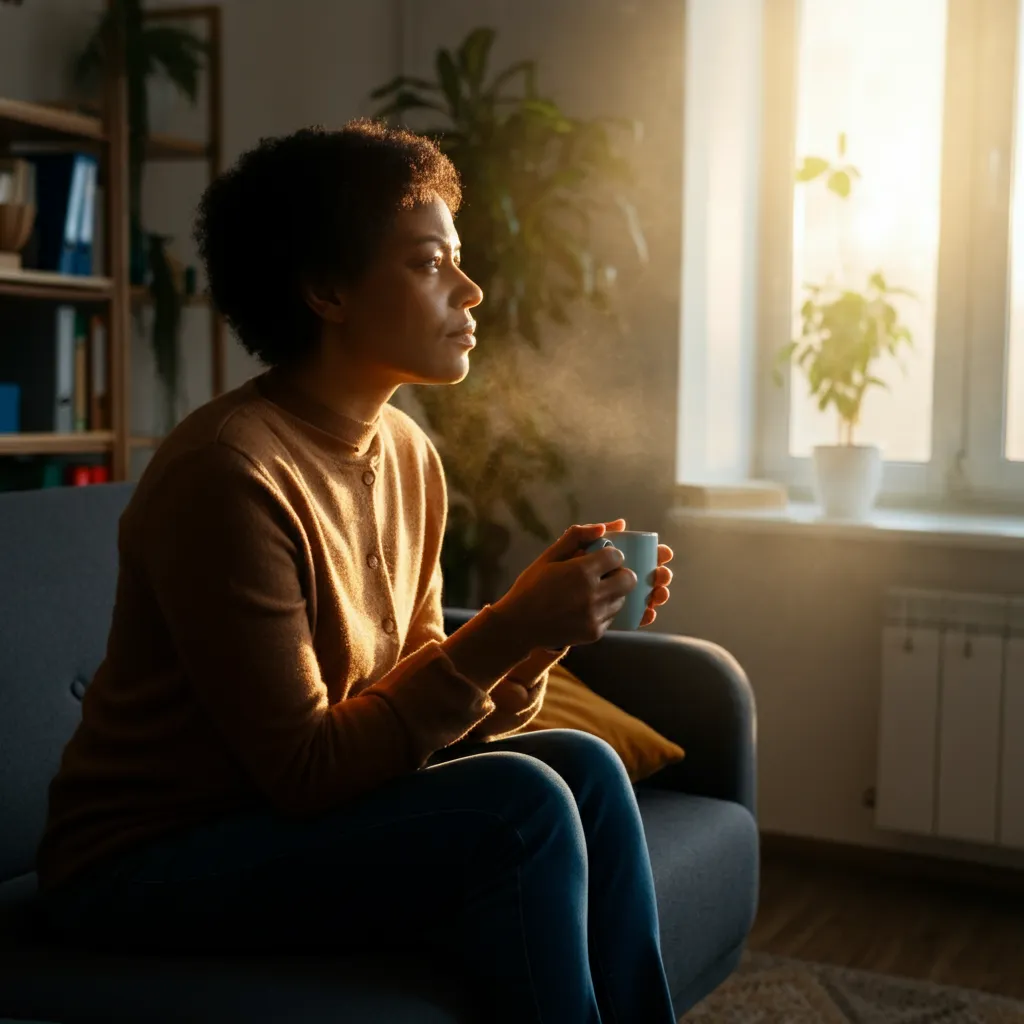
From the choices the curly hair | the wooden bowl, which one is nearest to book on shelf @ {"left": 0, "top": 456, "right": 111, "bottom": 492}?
the wooden bowl

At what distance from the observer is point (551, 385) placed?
319cm

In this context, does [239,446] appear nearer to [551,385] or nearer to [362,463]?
[362,463]

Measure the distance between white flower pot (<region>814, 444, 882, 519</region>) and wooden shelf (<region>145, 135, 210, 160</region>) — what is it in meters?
1.78

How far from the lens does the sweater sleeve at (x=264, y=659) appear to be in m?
1.21

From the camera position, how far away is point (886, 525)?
286 centimetres

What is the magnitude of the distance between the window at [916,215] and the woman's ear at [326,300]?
2.04 meters

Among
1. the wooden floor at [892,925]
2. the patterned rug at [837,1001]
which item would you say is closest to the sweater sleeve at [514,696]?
the patterned rug at [837,1001]

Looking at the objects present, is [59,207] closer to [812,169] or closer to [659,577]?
[812,169]

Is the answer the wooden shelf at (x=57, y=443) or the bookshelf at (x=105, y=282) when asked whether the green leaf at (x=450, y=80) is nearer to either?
the bookshelf at (x=105, y=282)

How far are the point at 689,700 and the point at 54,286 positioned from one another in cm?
181

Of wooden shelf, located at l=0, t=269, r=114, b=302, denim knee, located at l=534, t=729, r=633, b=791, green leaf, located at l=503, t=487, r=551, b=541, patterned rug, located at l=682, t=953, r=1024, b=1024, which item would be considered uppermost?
wooden shelf, located at l=0, t=269, r=114, b=302

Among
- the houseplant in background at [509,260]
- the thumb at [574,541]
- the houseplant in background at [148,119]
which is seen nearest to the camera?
the thumb at [574,541]

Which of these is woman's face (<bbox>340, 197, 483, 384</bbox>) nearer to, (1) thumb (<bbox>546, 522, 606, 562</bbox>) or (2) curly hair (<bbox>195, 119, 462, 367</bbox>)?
(2) curly hair (<bbox>195, 119, 462, 367</bbox>)

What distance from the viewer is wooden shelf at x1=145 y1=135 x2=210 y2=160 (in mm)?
3533
